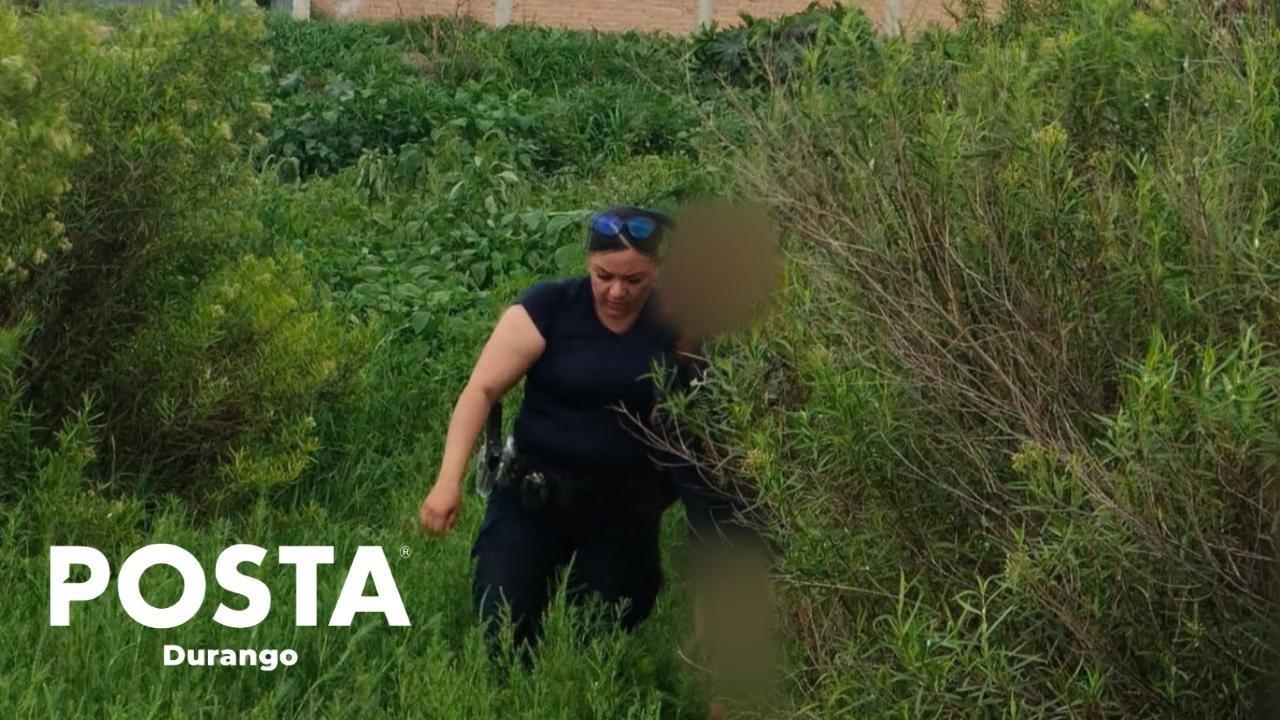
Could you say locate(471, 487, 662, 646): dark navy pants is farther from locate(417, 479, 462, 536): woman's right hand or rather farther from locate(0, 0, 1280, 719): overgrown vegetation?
locate(417, 479, 462, 536): woman's right hand

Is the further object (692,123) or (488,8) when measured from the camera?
(488,8)

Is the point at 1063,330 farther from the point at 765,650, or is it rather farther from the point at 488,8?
the point at 488,8

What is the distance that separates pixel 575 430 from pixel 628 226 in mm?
645

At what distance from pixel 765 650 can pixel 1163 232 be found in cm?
171

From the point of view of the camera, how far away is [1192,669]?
165 inches

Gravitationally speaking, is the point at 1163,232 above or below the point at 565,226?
above

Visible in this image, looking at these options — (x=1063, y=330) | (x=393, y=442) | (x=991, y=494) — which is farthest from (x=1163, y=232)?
(x=393, y=442)

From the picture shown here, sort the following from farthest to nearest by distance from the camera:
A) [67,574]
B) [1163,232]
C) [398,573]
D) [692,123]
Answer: [692,123], [398,573], [67,574], [1163,232]

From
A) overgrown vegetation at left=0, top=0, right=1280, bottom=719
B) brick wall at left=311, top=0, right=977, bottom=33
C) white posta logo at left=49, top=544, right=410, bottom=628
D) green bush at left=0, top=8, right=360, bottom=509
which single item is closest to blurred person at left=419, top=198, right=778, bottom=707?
overgrown vegetation at left=0, top=0, right=1280, bottom=719

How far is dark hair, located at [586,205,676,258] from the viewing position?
5824mm

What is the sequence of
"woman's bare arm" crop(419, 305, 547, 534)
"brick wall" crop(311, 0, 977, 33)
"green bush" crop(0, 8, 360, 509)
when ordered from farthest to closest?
"brick wall" crop(311, 0, 977, 33)
"green bush" crop(0, 8, 360, 509)
"woman's bare arm" crop(419, 305, 547, 534)

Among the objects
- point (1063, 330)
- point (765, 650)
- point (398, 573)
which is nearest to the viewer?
point (1063, 330)

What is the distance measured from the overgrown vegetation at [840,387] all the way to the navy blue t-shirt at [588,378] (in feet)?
1.40

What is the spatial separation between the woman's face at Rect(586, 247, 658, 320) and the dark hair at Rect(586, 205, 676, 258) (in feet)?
0.05
